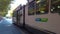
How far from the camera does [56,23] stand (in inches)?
334

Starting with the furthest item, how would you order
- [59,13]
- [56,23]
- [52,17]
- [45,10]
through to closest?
1. [45,10]
2. [52,17]
3. [56,23]
4. [59,13]

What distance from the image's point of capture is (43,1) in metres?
10.4

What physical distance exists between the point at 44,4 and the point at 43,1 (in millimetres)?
227

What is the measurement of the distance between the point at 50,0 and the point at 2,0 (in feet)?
87.1

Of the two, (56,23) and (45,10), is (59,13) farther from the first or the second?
(45,10)

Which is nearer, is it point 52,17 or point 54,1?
point 54,1

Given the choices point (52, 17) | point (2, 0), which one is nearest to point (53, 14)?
point (52, 17)

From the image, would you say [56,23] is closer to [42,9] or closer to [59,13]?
[59,13]

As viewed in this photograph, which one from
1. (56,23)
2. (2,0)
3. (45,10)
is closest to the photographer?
(56,23)

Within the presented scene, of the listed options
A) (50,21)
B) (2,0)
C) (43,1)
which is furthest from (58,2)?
(2,0)

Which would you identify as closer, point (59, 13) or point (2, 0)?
point (59, 13)

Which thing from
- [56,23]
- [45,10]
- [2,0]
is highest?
[2,0]

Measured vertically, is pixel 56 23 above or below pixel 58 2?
below

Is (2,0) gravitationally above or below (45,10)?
above
